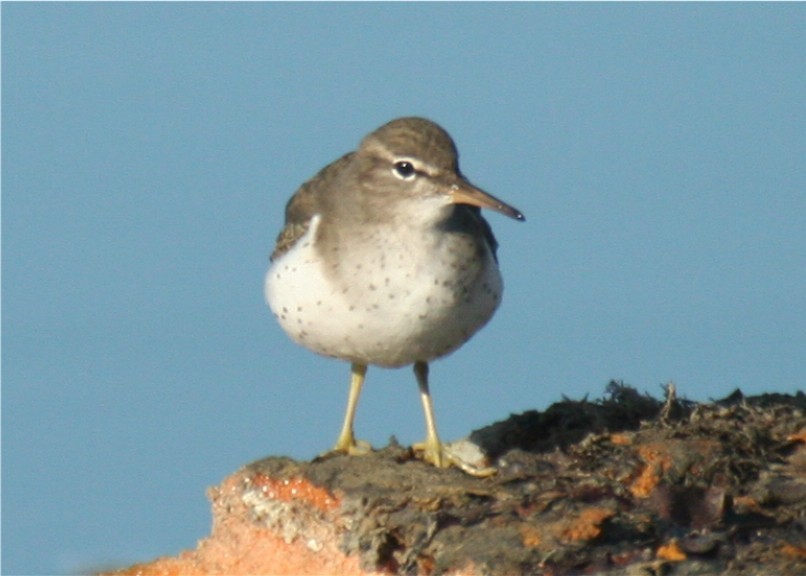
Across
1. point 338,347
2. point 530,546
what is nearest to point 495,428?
point 338,347

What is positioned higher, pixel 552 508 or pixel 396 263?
pixel 396 263

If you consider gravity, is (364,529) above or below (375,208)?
below

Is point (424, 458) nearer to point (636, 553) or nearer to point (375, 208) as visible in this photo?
point (375, 208)

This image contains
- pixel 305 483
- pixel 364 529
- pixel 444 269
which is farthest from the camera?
pixel 444 269

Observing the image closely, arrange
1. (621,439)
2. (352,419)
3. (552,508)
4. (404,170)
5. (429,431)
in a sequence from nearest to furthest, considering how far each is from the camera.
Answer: (552,508) < (621,439) < (404,170) < (429,431) < (352,419)

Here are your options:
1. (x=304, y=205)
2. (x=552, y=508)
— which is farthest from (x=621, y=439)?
(x=304, y=205)

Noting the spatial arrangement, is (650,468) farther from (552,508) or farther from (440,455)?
(440,455)

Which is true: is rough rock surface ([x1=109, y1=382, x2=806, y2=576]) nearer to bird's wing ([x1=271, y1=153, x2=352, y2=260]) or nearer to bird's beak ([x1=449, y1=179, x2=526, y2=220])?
bird's beak ([x1=449, y1=179, x2=526, y2=220])
